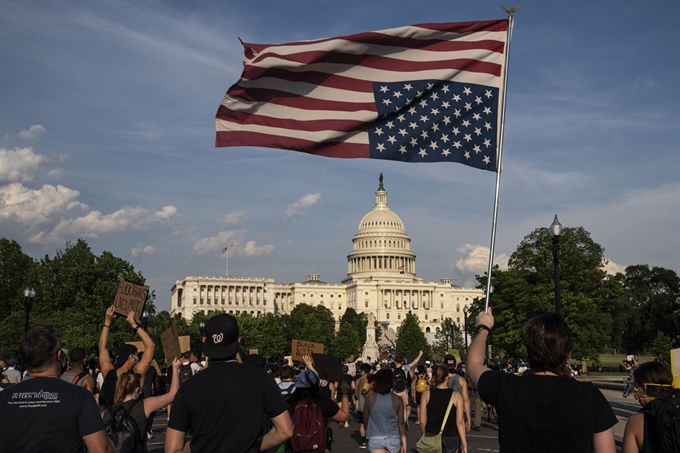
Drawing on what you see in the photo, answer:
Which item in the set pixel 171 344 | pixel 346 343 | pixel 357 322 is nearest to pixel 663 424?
pixel 171 344

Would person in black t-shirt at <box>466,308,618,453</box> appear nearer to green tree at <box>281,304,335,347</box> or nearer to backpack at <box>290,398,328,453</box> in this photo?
backpack at <box>290,398,328,453</box>

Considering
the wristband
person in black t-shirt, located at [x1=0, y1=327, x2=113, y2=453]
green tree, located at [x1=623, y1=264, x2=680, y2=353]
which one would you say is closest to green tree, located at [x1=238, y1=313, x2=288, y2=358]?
green tree, located at [x1=623, y1=264, x2=680, y2=353]

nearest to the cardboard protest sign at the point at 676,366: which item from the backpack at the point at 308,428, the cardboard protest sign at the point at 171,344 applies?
the backpack at the point at 308,428

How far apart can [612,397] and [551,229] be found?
51.3ft

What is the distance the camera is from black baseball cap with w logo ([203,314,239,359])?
19.8 ft

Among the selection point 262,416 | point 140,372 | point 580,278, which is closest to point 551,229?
point 140,372

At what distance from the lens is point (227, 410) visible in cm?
583

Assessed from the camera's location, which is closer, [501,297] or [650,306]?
[501,297]

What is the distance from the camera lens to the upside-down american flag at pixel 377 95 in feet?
42.3

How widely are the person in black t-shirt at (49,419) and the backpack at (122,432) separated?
1.54 meters

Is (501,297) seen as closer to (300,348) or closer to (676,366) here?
(300,348)

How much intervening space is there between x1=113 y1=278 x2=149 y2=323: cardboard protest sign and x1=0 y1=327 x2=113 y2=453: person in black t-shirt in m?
3.66

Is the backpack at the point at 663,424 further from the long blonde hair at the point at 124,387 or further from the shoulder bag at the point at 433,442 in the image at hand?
the shoulder bag at the point at 433,442

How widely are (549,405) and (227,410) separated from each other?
82.3 inches
